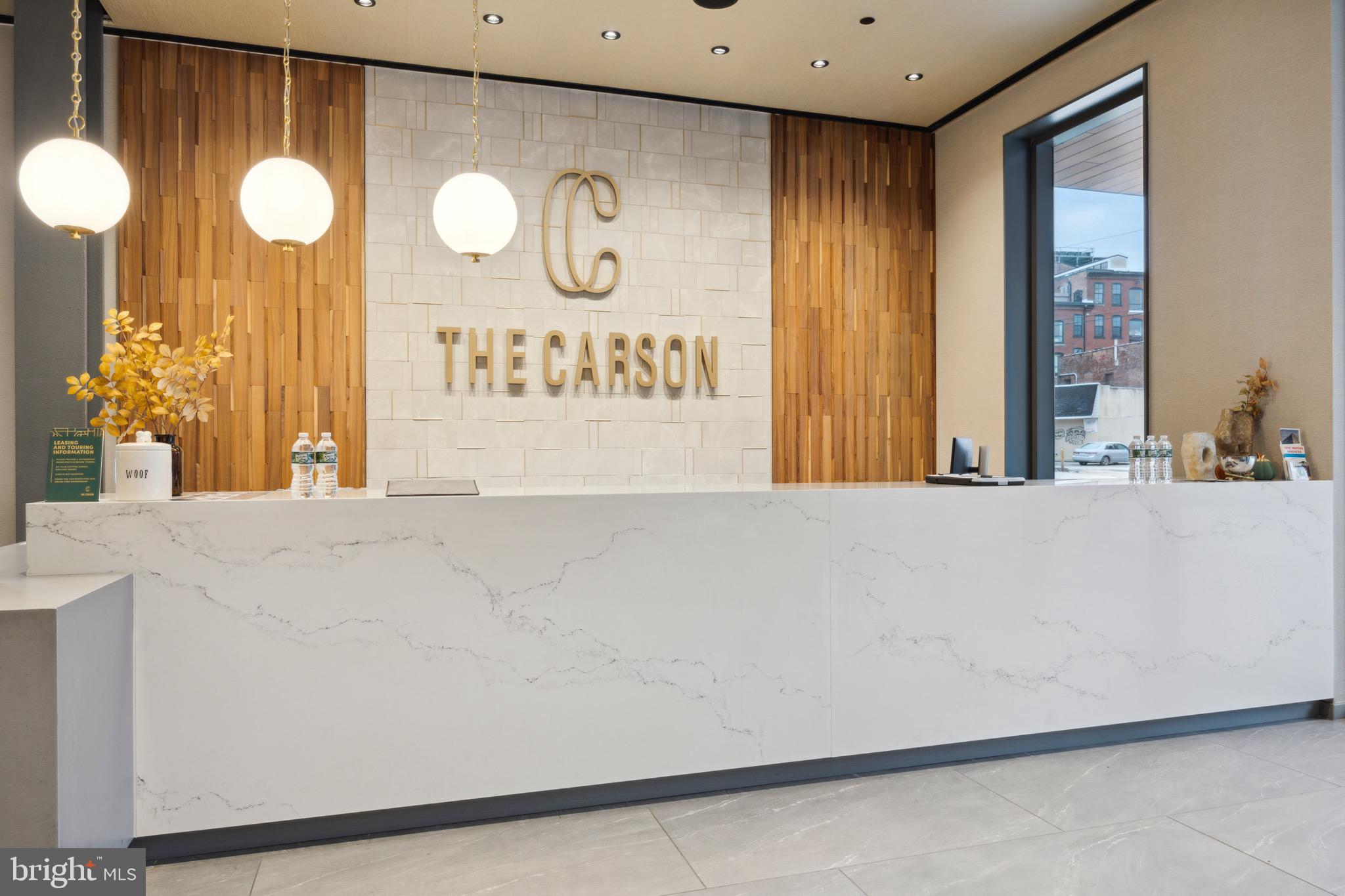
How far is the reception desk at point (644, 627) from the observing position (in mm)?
2186

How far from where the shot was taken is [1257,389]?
134 inches

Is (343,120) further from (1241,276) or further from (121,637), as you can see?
(1241,276)

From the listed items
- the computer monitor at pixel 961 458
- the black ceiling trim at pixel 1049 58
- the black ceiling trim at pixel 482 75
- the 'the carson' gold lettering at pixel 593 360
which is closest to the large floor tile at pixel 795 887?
the computer monitor at pixel 961 458

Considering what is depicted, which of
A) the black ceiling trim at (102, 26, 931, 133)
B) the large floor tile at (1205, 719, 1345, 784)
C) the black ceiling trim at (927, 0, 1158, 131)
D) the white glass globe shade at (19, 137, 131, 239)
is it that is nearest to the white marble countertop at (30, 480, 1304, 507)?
the white glass globe shade at (19, 137, 131, 239)

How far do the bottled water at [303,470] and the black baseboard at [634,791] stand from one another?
0.92 meters

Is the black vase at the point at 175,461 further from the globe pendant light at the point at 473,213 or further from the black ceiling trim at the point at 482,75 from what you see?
the black ceiling trim at the point at 482,75

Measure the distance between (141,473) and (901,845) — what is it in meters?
2.31

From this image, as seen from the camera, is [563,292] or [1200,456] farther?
[563,292]

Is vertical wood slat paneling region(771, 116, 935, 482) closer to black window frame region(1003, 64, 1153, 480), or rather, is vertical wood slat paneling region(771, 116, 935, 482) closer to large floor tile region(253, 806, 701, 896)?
black window frame region(1003, 64, 1153, 480)

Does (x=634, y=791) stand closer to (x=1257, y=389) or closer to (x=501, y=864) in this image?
(x=501, y=864)

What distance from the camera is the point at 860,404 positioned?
5.27 meters

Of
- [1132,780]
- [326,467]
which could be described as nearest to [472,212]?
[326,467]

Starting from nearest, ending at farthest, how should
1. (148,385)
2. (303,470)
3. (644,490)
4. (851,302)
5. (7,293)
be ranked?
(148,385) → (303,470) → (644,490) → (7,293) → (851,302)

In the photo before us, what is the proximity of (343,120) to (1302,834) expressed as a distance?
16.6 feet
